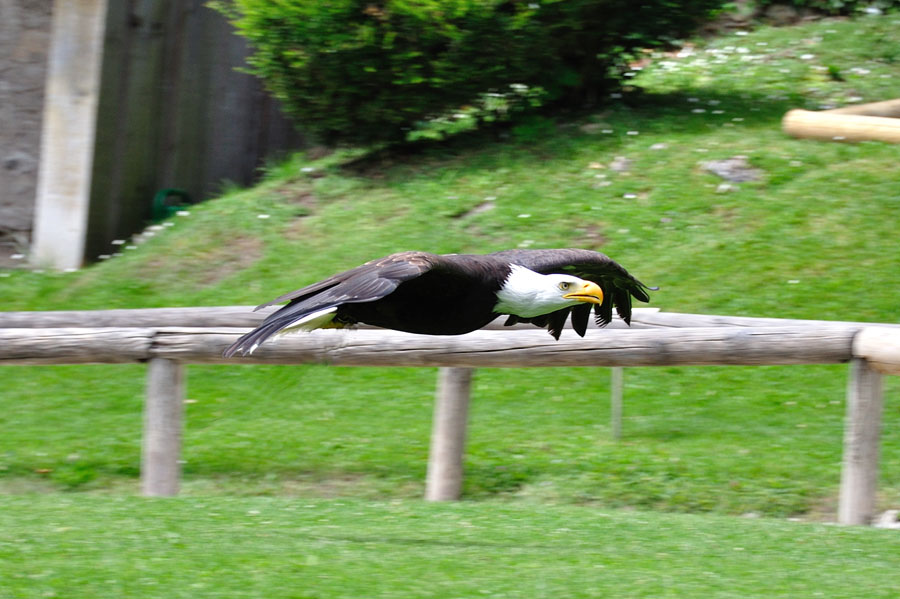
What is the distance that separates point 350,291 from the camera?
339 cm

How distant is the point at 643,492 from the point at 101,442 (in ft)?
10.5

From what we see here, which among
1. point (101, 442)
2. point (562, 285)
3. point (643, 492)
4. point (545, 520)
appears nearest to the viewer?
point (562, 285)

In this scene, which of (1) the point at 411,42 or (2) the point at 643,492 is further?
(1) the point at 411,42

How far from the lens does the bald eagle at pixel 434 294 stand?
3.40m

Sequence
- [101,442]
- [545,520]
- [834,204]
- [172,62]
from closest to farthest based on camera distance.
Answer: [545,520], [101,442], [834,204], [172,62]

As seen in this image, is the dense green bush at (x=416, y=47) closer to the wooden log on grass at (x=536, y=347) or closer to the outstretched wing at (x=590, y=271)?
the wooden log on grass at (x=536, y=347)

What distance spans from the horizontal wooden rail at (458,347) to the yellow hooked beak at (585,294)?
1.29 meters

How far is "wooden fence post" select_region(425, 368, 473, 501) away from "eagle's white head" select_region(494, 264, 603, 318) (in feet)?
5.72

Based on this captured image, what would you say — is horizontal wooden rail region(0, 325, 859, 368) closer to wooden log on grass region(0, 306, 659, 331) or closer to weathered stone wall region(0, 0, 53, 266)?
wooden log on grass region(0, 306, 659, 331)

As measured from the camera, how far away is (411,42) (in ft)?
29.2

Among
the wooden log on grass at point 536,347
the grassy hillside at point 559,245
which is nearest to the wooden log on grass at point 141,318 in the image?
the wooden log on grass at point 536,347

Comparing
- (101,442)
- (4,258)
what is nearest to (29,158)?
(4,258)

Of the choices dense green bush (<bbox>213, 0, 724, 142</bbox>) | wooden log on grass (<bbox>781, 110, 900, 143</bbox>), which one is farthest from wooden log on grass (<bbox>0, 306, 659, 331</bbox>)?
wooden log on grass (<bbox>781, 110, 900, 143</bbox>)

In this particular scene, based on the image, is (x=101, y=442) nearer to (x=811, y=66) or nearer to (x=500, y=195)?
(x=500, y=195)
